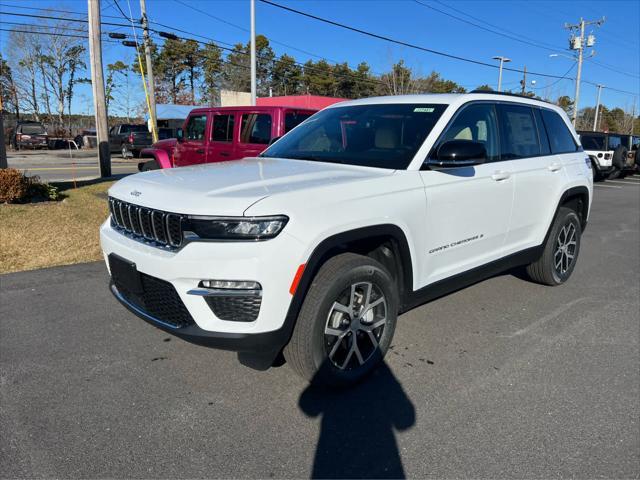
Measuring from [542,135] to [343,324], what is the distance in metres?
3.10

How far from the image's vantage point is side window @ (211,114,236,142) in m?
9.21

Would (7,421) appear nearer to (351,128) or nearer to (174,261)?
(174,261)

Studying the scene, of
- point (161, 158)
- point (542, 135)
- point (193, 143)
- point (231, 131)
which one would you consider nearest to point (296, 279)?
point (542, 135)

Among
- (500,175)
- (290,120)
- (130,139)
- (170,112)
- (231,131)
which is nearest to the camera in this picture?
(500,175)

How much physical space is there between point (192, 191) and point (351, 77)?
208ft

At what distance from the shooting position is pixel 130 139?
26406 mm

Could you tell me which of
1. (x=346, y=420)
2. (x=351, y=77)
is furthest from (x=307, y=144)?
(x=351, y=77)

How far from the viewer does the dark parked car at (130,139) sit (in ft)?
86.5

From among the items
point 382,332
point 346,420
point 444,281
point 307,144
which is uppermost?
point 307,144

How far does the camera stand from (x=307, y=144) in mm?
4184

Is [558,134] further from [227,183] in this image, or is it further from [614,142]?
[614,142]

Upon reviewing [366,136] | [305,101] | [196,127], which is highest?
[305,101]

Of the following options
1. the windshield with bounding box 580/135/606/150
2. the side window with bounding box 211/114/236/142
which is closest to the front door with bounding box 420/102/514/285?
the side window with bounding box 211/114/236/142

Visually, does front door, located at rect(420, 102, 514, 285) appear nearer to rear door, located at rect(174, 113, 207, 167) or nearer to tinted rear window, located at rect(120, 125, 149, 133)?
rear door, located at rect(174, 113, 207, 167)
